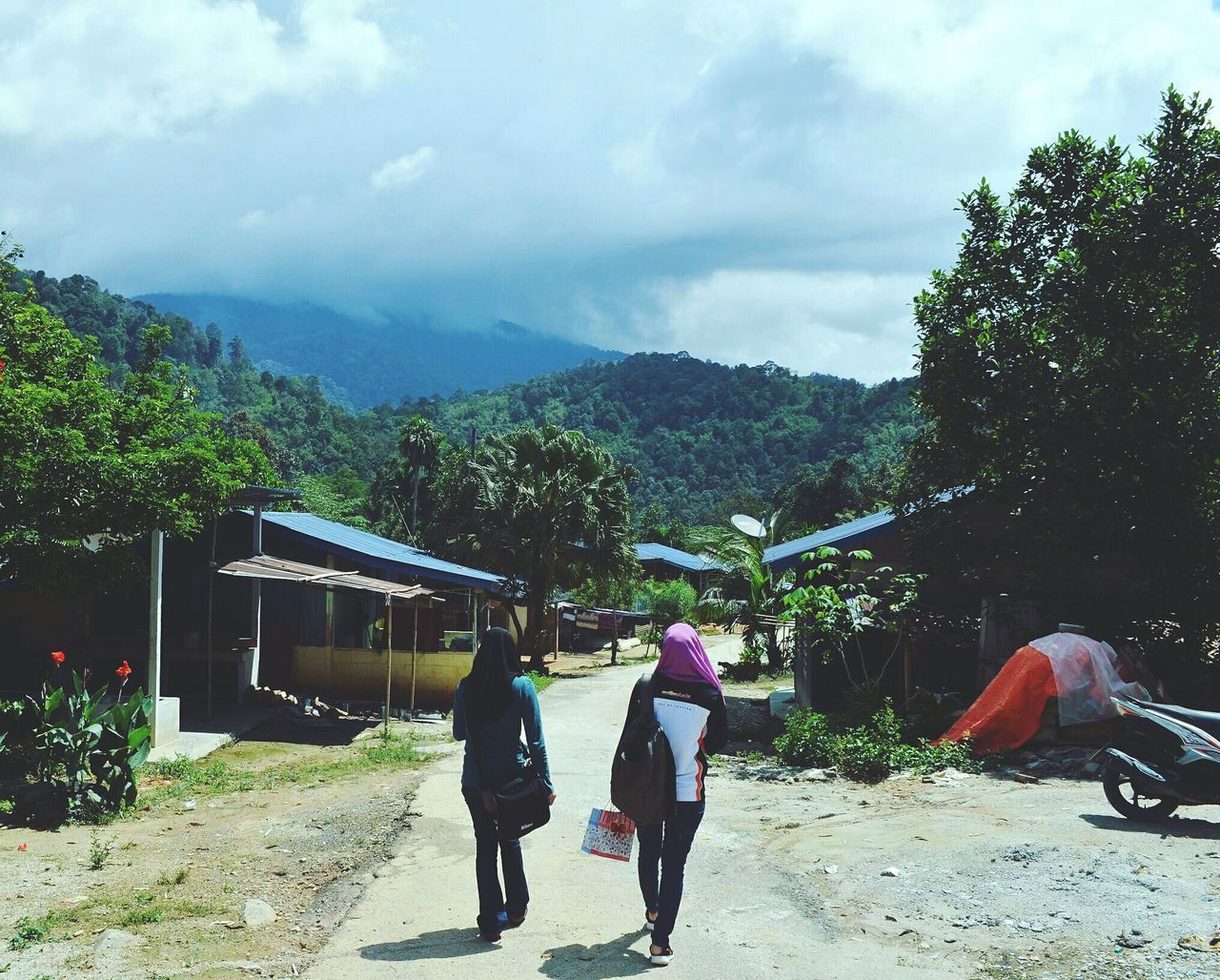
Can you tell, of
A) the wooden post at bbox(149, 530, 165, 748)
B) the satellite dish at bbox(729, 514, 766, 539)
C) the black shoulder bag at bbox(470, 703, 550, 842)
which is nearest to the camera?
the black shoulder bag at bbox(470, 703, 550, 842)

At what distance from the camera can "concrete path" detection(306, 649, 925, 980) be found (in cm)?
558

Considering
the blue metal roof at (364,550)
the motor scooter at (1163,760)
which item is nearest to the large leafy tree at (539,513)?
the blue metal roof at (364,550)

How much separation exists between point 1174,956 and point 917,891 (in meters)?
1.68

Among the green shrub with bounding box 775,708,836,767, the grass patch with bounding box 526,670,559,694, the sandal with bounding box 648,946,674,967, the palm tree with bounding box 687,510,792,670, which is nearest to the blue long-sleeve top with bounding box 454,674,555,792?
the sandal with bounding box 648,946,674,967

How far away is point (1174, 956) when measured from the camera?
543cm

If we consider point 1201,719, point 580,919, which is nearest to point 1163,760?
point 1201,719

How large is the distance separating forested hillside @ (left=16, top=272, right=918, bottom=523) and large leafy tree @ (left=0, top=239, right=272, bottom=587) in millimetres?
55675

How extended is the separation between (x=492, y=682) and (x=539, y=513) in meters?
21.5

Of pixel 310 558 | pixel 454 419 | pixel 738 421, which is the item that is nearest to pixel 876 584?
pixel 310 558

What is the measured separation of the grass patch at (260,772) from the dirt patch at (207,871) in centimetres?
3

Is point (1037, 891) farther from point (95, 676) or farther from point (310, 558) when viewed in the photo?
point (95, 676)

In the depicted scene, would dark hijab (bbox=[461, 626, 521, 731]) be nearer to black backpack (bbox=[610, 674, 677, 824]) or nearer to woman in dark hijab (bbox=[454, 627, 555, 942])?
woman in dark hijab (bbox=[454, 627, 555, 942])

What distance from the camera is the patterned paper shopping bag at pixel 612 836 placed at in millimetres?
5930

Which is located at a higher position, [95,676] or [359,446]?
[359,446]
